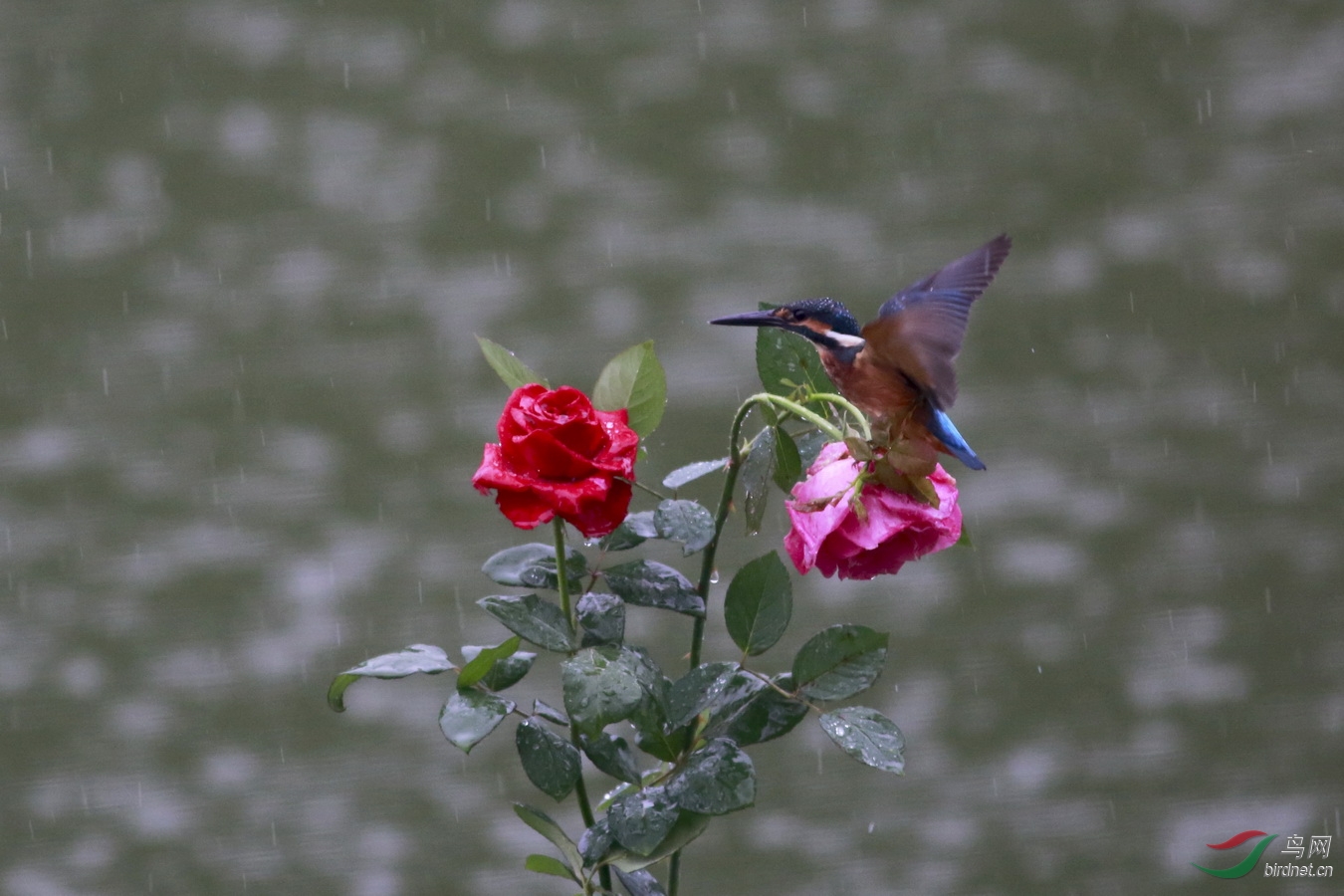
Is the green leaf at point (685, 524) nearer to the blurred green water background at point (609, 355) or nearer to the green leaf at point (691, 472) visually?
the green leaf at point (691, 472)

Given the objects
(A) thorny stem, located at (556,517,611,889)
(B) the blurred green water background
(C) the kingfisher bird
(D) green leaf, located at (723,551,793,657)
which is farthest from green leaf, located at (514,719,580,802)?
(B) the blurred green water background

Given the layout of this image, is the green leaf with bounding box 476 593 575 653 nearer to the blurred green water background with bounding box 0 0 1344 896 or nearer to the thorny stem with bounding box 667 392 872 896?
the thorny stem with bounding box 667 392 872 896

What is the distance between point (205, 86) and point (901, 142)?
0.97m

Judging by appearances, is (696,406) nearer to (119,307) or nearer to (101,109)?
(119,307)

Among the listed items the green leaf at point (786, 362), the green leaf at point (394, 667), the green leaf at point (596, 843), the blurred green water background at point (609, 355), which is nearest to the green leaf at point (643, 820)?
the green leaf at point (596, 843)

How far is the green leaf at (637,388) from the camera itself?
1.93 feet

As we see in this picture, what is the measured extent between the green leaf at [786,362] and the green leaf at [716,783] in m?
0.18

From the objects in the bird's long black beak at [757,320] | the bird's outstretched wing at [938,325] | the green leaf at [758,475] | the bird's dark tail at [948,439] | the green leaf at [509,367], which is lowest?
the green leaf at [758,475]

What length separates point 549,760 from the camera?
54 centimetres

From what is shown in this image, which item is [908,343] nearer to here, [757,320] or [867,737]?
[757,320]

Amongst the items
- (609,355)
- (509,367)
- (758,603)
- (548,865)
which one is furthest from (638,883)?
(609,355)

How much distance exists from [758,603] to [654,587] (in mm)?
60

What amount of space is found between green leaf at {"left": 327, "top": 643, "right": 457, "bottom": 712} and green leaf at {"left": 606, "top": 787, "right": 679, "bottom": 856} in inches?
4.2

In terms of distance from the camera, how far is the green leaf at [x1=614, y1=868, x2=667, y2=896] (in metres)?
0.56
